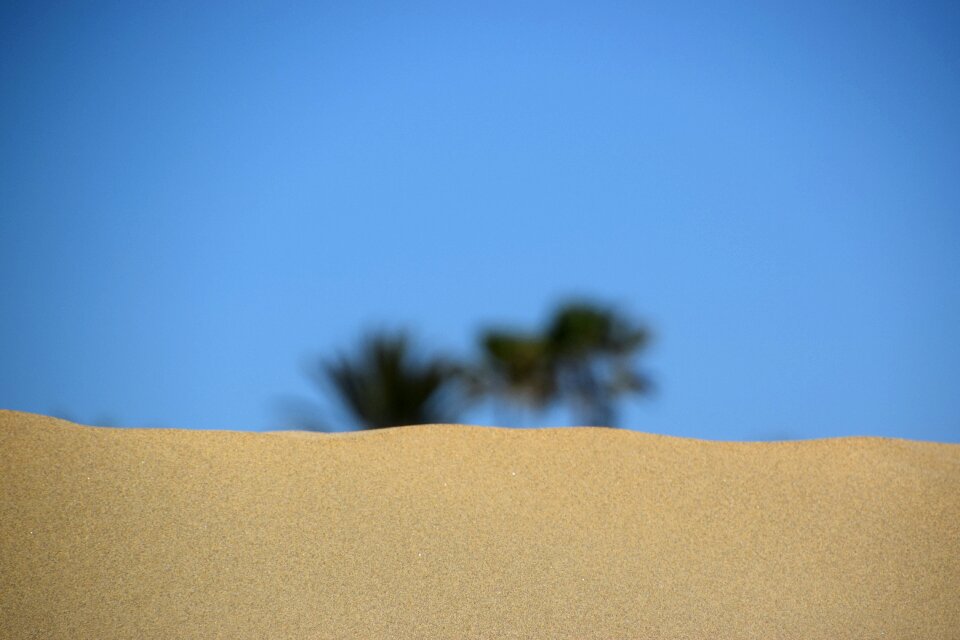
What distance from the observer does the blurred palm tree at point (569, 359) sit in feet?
43.6

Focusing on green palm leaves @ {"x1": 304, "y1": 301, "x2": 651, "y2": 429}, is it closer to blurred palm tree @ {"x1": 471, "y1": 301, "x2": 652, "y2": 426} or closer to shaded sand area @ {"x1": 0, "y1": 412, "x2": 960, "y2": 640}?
blurred palm tree @ {"x1": 471, "y1": 301, "x2": 652, "y2": 426}

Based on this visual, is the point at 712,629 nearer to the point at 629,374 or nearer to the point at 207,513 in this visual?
the point at 207,513

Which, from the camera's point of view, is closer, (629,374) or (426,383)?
(426,383)

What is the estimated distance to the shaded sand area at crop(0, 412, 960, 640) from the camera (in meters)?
4.04

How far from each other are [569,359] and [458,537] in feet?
30.6

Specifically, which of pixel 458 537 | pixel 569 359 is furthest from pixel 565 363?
pixel 458 537

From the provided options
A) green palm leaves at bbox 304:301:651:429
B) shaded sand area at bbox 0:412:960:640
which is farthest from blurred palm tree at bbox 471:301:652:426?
shaded sand area at bbox 0:412:960:640

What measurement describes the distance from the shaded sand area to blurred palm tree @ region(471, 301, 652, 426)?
7.93m

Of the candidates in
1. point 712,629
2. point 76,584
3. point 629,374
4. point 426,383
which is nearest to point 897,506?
point 712,629

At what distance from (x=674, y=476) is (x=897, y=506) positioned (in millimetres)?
1109

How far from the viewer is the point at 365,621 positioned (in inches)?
157

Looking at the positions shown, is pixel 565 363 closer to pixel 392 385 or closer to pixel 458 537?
pixel 392 385

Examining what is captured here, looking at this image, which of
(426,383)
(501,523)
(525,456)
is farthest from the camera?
(426,383)

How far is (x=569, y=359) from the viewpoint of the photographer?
541 inches
